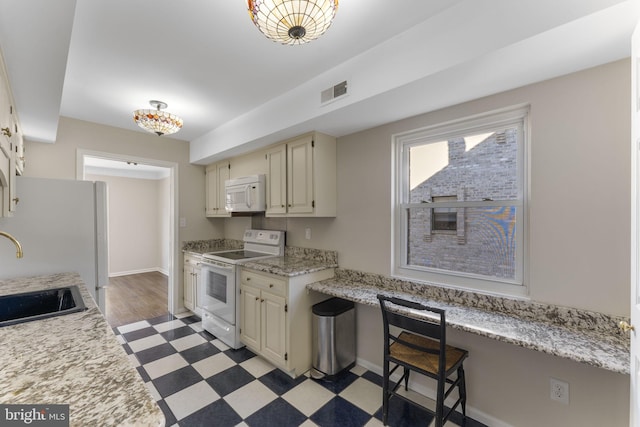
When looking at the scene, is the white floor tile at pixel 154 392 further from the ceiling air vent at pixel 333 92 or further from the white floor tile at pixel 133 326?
the ceiling air vent at pixel 333 92

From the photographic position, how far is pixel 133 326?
3311 mm

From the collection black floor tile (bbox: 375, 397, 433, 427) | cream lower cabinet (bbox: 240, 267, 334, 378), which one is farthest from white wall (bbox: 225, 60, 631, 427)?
cream lower cabinet (bbox: 240, 267, 334, 378)

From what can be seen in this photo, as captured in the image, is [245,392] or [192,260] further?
[192,260]

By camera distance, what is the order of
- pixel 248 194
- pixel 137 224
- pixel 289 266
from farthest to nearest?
pixel 137 224 → pixel 248 194 → pixel 289 266

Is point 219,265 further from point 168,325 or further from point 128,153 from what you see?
point 128,153

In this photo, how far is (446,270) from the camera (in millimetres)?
2068

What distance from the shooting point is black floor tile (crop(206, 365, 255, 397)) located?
6.95 feet

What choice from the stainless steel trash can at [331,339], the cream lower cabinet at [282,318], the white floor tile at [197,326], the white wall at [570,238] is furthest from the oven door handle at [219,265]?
the white wall at [570,238]

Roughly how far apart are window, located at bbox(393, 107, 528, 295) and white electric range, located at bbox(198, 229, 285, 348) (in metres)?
1.56

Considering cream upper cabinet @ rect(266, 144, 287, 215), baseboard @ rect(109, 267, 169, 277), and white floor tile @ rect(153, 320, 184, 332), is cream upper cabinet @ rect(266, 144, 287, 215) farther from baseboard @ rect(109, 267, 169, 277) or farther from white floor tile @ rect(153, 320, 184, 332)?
baseboard @ rect(109, 267, 169, 277)

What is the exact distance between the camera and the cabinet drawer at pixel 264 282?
233cm

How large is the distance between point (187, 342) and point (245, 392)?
117 cm

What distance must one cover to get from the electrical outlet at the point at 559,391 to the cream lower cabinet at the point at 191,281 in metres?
3.44

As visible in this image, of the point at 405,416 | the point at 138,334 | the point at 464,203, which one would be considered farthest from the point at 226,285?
the point at 464,203
